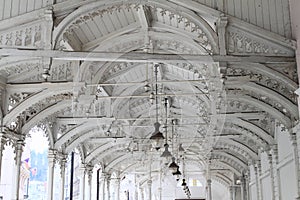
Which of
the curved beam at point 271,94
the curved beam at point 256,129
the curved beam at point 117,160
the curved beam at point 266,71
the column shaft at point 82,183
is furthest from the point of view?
the curved beam at point 117,160

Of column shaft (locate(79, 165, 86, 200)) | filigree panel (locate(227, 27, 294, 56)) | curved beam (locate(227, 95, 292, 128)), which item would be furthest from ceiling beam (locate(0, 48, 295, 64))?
column shaft (locate(79, 165, 86, 200))

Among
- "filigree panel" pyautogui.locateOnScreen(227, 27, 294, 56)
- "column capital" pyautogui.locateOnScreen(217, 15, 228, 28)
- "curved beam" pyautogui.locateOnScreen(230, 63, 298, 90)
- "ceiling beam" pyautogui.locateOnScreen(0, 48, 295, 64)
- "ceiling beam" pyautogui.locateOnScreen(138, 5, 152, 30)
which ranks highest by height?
"ceiling beam" pyautogui.locateOnScreen(138, 5, 152, 30)

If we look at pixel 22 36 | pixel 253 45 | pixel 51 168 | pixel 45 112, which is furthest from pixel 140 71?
pixel 22 36

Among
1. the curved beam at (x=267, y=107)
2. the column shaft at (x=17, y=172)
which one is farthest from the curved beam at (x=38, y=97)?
the curved beam at (x=267, y=107)

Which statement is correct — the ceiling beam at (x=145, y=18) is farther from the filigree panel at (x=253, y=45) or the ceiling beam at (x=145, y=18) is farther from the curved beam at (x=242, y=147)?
the curved beam at (x=242, y=147)

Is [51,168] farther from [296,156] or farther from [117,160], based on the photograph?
[117,160]

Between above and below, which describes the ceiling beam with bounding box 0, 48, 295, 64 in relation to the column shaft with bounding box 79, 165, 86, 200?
above

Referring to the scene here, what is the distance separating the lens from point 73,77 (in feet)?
37.6

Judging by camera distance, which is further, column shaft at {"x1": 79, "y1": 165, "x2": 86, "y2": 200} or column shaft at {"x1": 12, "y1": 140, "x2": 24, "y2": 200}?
column shaft at {"x1": 79, "y1": 165, "x2": 86, "y2": 200}

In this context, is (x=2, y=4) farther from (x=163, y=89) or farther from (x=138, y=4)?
(x=163, y=89)

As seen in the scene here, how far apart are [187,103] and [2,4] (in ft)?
34.2

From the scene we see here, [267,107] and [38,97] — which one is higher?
[38,97]

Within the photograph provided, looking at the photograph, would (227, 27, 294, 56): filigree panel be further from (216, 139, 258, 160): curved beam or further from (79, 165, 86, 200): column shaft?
(79, 165, 86, 200): column shaft

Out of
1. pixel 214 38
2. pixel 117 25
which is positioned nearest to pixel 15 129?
pixel 117 25
